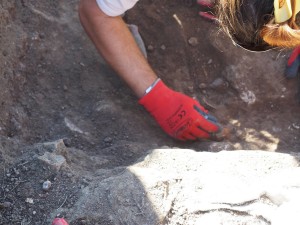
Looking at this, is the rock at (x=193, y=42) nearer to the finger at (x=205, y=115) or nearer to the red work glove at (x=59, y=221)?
the finger at (x=205, y=115)

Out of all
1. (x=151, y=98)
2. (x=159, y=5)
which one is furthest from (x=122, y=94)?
(x=159, y=5)

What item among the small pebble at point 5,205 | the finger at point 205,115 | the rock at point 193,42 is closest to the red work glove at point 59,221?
the small pebble at point 5,205

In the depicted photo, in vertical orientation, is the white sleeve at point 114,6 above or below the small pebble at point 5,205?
above

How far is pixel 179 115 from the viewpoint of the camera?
6.08 feet

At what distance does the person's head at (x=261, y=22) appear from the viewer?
41.7 inches

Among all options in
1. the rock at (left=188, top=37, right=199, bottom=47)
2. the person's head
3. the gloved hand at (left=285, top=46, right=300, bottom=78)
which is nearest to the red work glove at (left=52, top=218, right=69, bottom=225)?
the person's head

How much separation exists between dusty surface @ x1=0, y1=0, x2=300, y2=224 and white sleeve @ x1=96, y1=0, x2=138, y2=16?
0.33 m

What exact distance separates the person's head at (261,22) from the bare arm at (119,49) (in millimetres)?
684

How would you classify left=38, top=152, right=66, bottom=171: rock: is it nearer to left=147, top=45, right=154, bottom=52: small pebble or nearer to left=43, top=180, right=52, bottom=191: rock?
left=43, top=180, right=52, bottom=191: rock

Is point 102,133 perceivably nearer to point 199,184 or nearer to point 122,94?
point 122,94

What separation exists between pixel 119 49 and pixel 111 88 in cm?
22

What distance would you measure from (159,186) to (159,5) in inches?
47.1

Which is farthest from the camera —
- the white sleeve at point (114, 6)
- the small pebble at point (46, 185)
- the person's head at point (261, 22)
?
the white sleeve at point (114, 6)

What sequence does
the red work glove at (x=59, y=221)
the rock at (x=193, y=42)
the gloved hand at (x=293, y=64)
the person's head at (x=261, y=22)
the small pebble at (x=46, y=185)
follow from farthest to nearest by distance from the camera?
the rock at (x=193, y=42) < the gloved hand at (x=293, y=64) < the small pebble at (x=46, y=185) < the red work glove at (x=59, y=221) < the person's head at (x=261, y=22)
